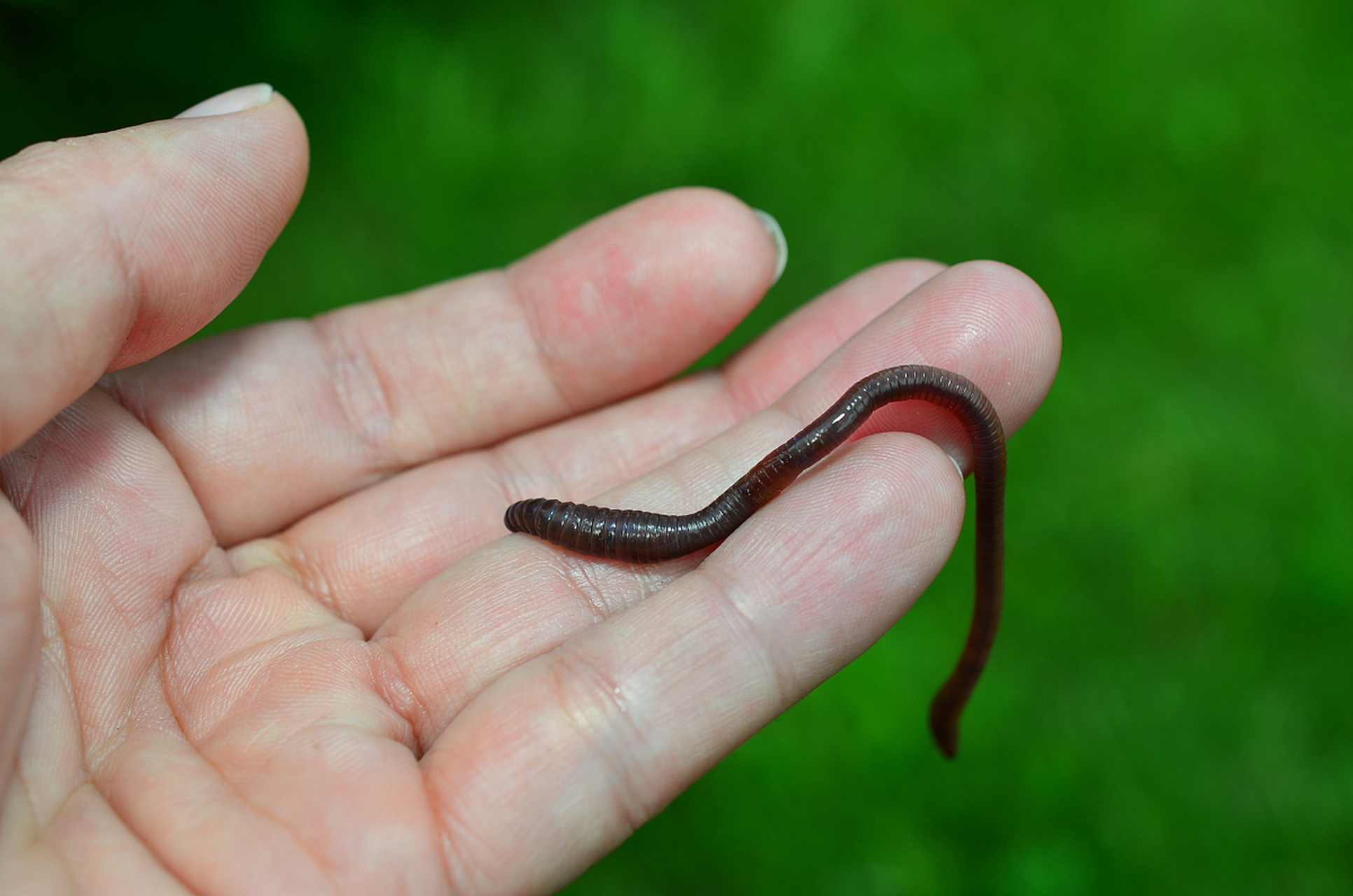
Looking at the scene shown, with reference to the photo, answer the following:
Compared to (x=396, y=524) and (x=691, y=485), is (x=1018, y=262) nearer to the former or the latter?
(x=691, y=485)

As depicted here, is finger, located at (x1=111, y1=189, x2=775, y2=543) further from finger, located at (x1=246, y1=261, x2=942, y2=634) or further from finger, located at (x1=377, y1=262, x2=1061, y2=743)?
finger, located at (x1=377, y1=262, x2=1061, y2=743)

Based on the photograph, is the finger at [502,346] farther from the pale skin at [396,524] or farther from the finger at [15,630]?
the finger at [15,630]

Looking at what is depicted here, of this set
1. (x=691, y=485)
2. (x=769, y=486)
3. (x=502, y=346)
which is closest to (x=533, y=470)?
(x=502, y=346)

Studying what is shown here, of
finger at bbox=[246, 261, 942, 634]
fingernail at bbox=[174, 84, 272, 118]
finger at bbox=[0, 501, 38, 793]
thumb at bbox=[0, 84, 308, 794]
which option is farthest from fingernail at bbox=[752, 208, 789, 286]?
finger at bbox=[0, 501, 38, 793]

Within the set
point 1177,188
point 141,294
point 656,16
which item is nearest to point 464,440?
point 141,294

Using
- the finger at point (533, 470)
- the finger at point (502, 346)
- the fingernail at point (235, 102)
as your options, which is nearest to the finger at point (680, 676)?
the finger at point (533, 470)
